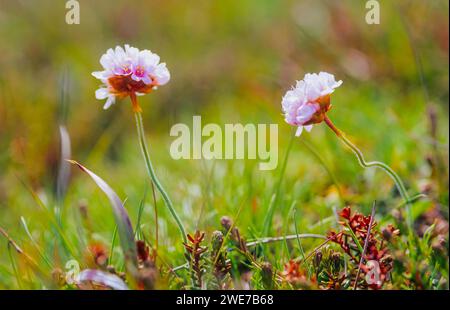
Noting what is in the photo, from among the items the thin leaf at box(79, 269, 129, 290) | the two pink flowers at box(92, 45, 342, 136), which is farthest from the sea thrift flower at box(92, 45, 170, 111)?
the thin leaf at box(79, 269, 129, 290)

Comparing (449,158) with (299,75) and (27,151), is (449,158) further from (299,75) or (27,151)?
(27,151)

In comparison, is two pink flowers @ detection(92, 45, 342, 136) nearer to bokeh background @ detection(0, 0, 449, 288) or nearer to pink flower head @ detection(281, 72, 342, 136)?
pink flower head @ detection(281, 72, 342, 136)

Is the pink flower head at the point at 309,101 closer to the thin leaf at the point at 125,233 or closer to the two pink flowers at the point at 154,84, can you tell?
the two pink flowers at the point at 154,84

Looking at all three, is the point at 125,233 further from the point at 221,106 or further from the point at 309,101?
the point at 221,106

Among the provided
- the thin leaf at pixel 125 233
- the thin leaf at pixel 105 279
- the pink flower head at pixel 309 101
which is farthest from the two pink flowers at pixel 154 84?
the thin leaf at pixel 105 279

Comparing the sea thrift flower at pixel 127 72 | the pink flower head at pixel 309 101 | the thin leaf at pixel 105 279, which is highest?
the sea thrift flower at pixel 127 72

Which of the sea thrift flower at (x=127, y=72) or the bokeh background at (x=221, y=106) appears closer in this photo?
the sea thrift flower at (x=127, y=72)
